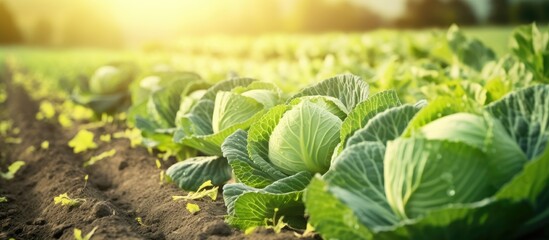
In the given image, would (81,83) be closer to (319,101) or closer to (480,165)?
(319,101)

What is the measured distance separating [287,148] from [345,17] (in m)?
52.3

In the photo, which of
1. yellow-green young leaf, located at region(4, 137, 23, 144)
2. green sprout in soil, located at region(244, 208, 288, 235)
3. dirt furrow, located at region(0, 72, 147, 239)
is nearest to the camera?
green sprout in soil, located at region(244, 208, 288, 235)

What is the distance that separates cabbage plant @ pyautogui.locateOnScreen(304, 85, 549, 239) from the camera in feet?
6.57

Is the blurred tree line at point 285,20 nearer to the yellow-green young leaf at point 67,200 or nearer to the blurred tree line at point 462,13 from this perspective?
the blurred tree line at point 462,13

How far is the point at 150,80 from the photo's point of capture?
622cm

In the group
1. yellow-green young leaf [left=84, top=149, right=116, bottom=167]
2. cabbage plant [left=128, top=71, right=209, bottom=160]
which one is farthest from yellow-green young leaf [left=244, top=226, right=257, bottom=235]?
yellow-green young leaf [left=84, top=149, right=116, bottom=167]

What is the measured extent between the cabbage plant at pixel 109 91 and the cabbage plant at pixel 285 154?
5070 mm

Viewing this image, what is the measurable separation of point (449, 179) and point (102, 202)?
2327mm

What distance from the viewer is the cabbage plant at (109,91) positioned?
7.98 m

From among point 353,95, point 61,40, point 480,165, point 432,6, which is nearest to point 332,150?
point 353,95

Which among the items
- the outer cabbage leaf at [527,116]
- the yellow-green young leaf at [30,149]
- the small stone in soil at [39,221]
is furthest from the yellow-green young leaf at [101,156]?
the outer cabbage leaf at [527,116]

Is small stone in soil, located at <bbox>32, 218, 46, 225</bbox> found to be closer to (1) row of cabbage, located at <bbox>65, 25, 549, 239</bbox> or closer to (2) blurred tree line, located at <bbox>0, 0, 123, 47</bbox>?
(1) row of cabbage, located at <bbox>65, 25, 549, 239</bbox>

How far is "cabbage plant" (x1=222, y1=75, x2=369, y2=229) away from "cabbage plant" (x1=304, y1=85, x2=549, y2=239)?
1.95 feet

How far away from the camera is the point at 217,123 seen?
3965 mm
